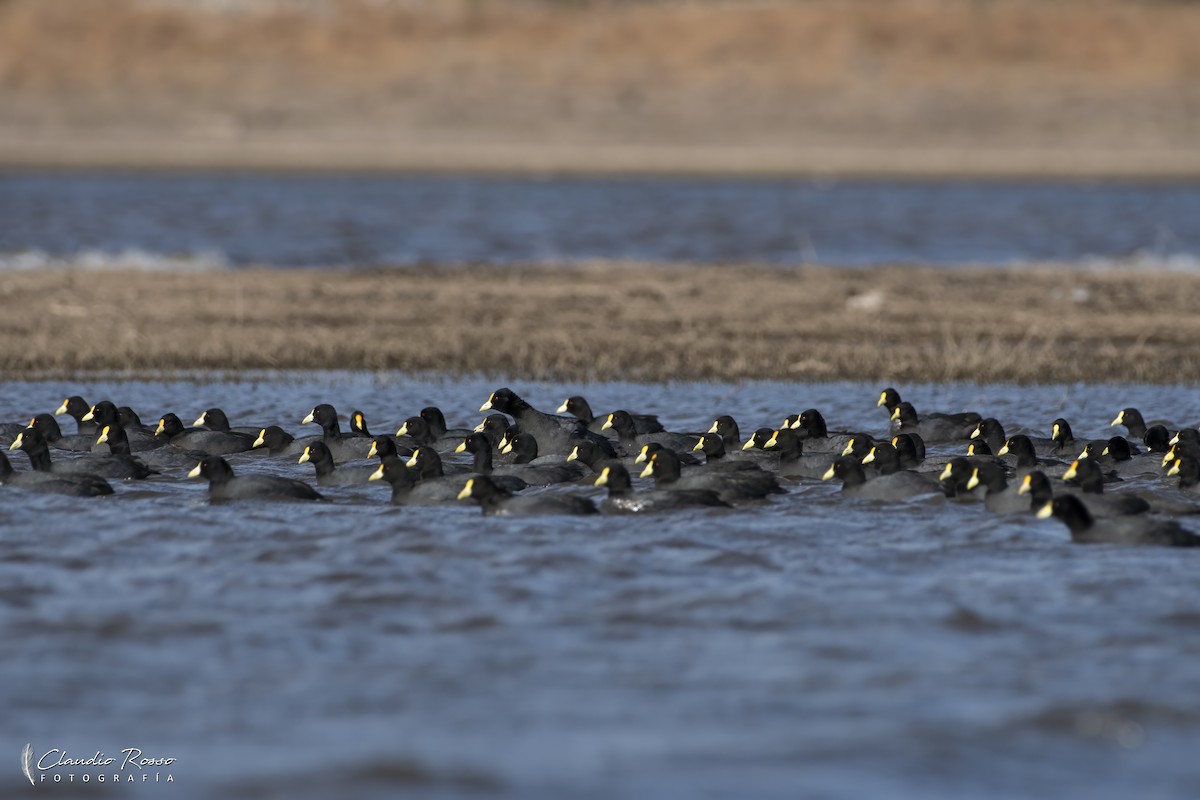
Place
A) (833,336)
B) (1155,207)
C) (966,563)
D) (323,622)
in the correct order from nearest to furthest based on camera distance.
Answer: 1. (323,622)
2. (966,563)
3. (833,336)
4. (1155,207)

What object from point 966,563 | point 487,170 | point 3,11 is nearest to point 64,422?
point 966,563

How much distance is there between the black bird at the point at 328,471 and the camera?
1691 cm

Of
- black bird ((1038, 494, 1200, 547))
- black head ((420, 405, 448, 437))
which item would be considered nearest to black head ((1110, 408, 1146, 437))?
black bird ((1038, 494, 1200, 547))

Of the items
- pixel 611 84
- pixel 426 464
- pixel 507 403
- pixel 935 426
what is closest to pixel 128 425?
pixel 507 403

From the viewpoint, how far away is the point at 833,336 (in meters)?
25.5

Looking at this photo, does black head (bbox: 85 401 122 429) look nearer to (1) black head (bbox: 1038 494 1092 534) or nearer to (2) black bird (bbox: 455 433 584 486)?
(2) black bird (bbox: 455 433 584 486)

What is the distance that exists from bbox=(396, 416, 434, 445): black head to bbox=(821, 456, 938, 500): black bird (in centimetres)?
429

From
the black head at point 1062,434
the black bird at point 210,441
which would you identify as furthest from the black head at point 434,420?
the black head at point 1062,434

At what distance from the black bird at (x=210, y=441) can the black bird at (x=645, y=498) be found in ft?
13.9

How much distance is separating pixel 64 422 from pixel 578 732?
12189mm

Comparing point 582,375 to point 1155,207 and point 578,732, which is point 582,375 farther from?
point 1155,207

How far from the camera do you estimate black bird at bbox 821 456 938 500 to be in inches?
629

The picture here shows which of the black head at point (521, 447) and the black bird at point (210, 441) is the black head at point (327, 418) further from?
the black head at point (521, 447)

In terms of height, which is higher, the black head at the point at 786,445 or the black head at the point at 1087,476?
the black head at the point at 786,445
